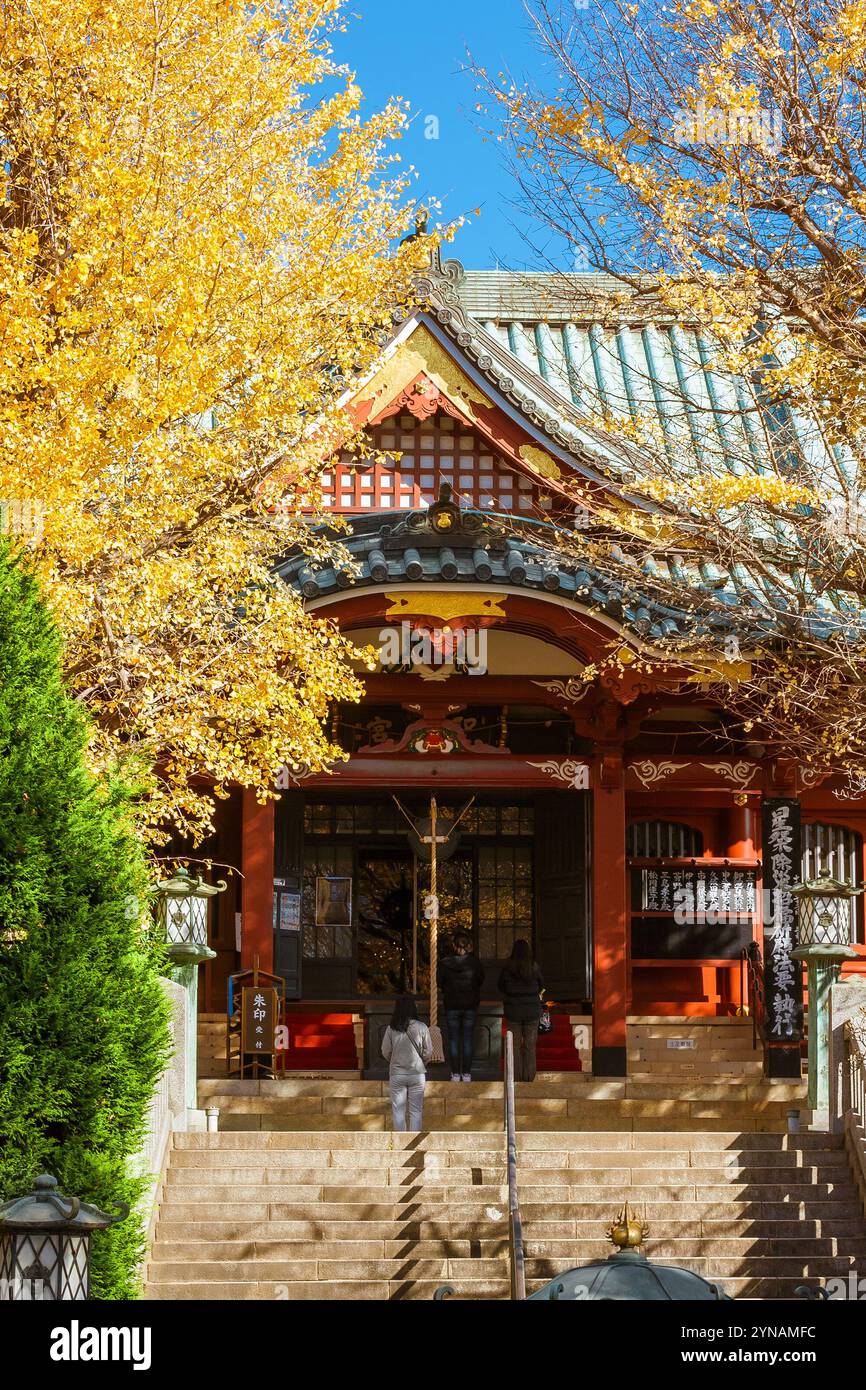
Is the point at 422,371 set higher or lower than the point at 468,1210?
higher

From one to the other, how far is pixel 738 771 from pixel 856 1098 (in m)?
5.30

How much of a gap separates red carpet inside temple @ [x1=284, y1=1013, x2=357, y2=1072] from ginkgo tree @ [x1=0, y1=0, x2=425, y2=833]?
19.8 ft

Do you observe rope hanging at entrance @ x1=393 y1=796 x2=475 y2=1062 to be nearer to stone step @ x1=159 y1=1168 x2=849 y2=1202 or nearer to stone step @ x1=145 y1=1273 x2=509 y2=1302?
stone step @ x1=159 y1=1168 x2=849 y2=1202

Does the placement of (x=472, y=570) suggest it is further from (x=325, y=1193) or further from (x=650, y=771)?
(x=325, y=1193)

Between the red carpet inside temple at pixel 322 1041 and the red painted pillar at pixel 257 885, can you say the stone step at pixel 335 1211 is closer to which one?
the red painted pillar at pixel 257 885

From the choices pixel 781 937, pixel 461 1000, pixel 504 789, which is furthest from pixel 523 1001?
pixel 504 789

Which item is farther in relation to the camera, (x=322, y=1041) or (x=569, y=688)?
(x=322, y=1041)

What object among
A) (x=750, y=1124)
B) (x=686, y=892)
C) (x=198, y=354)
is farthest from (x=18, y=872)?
(x=686, y=892)

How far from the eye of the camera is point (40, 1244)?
725 centimetres

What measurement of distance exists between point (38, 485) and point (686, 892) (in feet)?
36.1

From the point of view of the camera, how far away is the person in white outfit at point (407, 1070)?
1407 centimetres

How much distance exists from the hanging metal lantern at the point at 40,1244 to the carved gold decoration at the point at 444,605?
10231 millimetres

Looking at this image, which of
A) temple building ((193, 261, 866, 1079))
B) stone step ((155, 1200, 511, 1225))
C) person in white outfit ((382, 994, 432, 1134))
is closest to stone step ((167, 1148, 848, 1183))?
stone step ((155, 1200, 511, 1225))

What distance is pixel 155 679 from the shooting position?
12016 millimetres
